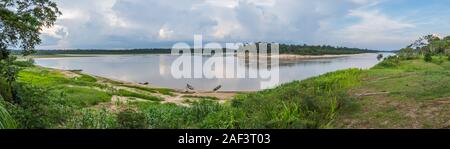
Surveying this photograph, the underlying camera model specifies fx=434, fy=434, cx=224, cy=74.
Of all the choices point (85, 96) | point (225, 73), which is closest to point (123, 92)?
point (85, 96)

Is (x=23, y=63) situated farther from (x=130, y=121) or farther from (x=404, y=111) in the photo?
(x=404, y=111)

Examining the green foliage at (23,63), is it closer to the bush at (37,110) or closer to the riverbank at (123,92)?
the bush at (37,110)

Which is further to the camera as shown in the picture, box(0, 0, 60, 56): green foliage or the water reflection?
the water reflection

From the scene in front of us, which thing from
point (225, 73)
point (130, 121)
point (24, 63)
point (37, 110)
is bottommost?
point (225, 73)

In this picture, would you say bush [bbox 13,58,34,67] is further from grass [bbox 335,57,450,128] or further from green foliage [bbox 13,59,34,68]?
grass [bbox 335,57,450,128]

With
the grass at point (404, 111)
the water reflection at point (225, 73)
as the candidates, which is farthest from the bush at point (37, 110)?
the water reflection at point (225, 73)

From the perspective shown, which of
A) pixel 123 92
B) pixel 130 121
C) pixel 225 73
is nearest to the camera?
pixel 130 121

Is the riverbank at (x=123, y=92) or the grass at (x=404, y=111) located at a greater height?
the grass at (x=404, y=111)

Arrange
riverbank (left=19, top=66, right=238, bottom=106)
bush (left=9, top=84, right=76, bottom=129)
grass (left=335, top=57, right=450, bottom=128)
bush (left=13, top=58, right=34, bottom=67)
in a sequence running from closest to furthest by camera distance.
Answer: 1. bush (left=9, top=84, right=76, bottom=129)
2. grass (left=335, top=57, right=450, bottom=128)
3. bush (left=13, top=58, right=34, bottom=67)
4. riverbank (left=19, top=66, right=238, bottom=106)

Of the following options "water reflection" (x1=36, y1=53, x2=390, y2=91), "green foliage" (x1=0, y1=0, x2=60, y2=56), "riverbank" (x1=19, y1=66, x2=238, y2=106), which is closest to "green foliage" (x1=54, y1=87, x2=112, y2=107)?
"riverbank" (x1=19, y1=66, x2=238, y2=106)

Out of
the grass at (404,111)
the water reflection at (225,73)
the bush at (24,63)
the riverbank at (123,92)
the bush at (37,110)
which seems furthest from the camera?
the water reflection at (225,73)
